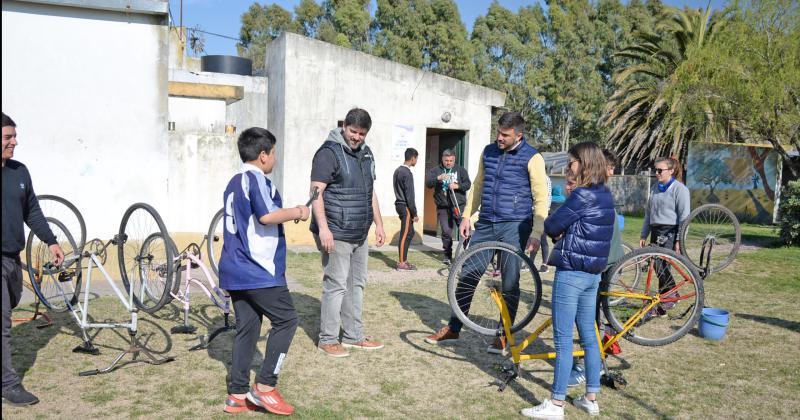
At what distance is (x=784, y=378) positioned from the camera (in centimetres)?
498

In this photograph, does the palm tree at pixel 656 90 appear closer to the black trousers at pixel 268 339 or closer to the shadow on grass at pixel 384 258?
the shadow on grass at pixel 384 258

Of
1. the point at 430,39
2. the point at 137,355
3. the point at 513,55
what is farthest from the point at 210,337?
the point at 513,55

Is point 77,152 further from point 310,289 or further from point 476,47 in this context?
point 476,47

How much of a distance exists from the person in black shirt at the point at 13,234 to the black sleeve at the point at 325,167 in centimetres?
202

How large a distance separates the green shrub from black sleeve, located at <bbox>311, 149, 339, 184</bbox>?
1178cm

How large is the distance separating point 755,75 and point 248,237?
15398 mm

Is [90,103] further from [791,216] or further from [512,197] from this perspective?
[791,216]

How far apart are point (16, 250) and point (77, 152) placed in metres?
4.39

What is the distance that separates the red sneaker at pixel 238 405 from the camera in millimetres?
4062

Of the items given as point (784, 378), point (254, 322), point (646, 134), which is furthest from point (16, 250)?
point (646, 134)

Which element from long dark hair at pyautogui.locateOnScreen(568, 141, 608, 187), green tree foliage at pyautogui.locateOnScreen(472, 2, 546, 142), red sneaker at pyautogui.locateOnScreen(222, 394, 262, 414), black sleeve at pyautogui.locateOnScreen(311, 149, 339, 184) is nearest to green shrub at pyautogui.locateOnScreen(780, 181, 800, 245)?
long dark hair at pyautogui.locateOnScreen(568, 141, 608, 187)

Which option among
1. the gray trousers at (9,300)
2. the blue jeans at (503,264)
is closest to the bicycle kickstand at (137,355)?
the gray trousers at (9,300)

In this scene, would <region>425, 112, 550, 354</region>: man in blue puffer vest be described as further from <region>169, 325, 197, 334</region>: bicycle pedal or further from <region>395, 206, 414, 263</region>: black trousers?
<region>395, 206, 414, 263</region>: black trousers

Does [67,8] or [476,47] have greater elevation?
[476,47]
